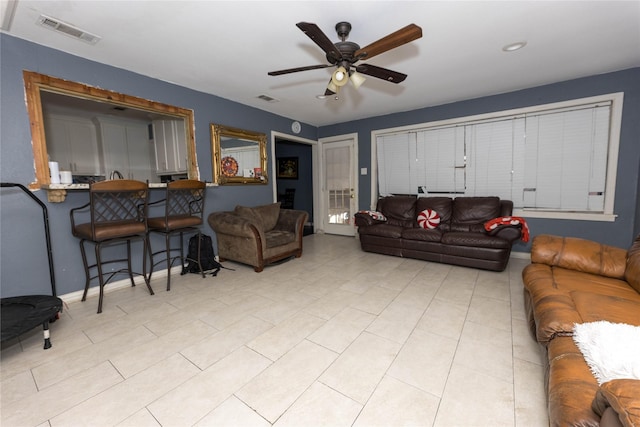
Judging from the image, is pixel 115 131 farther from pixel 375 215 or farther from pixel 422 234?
pixel 422 234

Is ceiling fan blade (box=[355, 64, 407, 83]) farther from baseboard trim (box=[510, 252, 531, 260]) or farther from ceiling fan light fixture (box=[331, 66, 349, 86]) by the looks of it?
baseboard trim (box=[510, 252, 531, 260])

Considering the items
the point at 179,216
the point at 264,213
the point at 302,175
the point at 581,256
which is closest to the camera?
the point at 581,256

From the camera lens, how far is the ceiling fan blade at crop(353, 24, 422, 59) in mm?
1770

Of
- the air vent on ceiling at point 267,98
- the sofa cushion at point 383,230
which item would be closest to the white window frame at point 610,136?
the sofa cushion at point 383,230

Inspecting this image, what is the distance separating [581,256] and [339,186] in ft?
14.2

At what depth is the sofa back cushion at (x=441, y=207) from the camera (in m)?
4.27

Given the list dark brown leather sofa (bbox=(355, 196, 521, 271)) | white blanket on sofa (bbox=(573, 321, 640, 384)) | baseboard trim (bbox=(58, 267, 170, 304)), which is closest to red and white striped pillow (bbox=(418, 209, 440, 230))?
dark brown leather sofa (bbox=(355, 196, 521, 271))

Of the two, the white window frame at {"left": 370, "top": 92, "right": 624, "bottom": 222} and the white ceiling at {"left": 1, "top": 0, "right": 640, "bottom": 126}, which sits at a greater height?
the white ceiling at {"left": 1, "top": 0, "right": 640, "bottom": 126}

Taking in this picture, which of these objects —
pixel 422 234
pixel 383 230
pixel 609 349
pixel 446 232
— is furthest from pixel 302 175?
pixel 609 349

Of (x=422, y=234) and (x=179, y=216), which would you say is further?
(x=422, y=234)

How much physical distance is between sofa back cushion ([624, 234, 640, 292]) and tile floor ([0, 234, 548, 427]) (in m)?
0.74

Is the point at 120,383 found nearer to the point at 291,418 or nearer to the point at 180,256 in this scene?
the point at 291,418

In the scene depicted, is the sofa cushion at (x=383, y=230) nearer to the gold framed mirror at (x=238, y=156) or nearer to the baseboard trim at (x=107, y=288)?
the gold framed mirror at (x=238, y=156)

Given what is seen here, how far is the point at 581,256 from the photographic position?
6.95ft
